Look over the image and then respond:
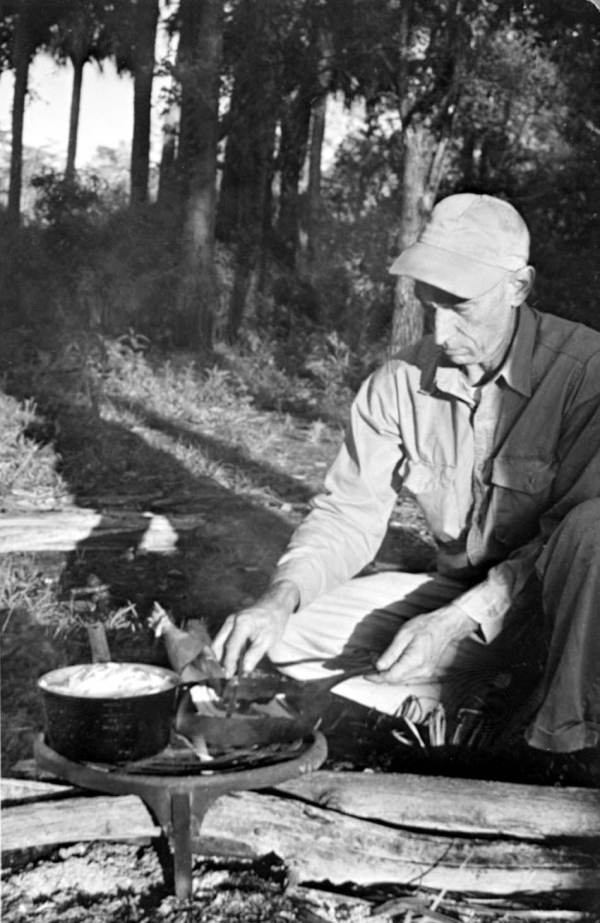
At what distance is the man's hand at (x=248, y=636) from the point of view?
2.57m

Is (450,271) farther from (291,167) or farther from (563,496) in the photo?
(291,167)

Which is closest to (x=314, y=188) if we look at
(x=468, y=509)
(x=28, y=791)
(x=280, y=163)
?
(x=280, y=163)

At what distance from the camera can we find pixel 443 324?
2828 mm

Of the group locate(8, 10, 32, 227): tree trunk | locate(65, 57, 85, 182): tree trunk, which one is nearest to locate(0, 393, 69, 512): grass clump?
locate(8, 10, 32, 227): tree trunk

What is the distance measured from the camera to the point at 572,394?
2.94 m

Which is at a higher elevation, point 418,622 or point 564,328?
point 564,328

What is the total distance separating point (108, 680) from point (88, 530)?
294 centimetres

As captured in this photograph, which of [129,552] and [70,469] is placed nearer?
[129,552]

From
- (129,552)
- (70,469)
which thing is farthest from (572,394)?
(70,469)

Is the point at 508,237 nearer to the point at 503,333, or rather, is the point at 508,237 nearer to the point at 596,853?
the point at 503,333

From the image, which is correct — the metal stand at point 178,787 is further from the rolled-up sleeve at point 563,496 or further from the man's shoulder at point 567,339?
the man's shoulder at point 567,339

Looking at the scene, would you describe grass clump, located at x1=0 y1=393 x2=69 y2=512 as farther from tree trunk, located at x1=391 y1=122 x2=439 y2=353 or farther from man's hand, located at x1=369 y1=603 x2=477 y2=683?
tree trunk, located at x1=391 y1=122 x2=439 y2=353

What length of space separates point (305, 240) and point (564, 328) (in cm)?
1435

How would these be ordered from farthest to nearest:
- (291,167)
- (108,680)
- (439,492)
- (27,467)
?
(291,167) < (27,467) < (439,492) < (108,680)
